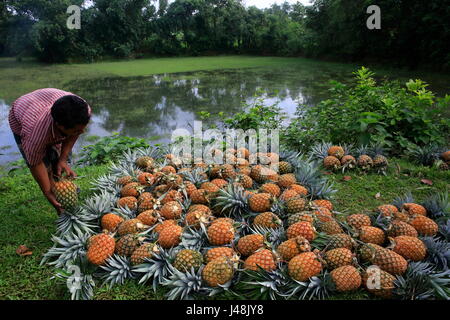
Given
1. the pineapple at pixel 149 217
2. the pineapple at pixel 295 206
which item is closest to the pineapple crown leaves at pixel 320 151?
the pineapple at pixel 295 206

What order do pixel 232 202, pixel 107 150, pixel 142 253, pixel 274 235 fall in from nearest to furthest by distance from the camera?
pixel 142 253 < pixel 274 235 < pixel 232 202 < pixel 107 150

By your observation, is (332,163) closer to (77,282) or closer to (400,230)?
(400,230)

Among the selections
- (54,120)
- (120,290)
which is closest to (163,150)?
(54,120)

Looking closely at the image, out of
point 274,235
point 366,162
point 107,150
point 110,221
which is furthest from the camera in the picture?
point 107,150

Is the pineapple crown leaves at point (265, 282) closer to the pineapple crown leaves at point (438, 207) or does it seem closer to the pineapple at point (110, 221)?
the pineapple at point (110, 221)

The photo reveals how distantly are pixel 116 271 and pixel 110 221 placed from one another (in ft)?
1.66

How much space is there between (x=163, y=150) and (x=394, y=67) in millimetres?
16092

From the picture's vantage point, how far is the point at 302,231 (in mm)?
2209

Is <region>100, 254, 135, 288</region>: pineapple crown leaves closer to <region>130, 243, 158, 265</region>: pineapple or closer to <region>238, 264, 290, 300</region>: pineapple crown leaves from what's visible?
<region>130, 243, 158, 265</region>: pineapple

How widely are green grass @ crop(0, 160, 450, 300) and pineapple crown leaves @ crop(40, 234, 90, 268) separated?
10 centimetres

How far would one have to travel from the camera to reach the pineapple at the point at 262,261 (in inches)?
79.4

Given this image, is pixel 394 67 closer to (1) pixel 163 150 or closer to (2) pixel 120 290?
(1) pixel 163 150

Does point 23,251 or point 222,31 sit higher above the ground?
point 222,31
